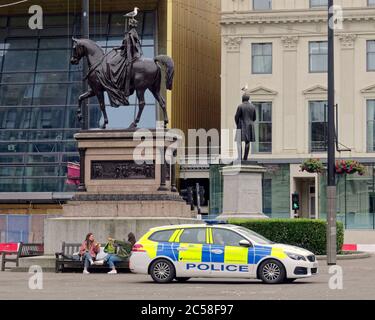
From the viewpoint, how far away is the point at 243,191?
40.6 meters

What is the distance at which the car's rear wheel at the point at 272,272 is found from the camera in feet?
87.4

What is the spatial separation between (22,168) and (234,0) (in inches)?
671

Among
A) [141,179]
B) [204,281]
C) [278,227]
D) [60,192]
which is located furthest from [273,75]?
[204,281]

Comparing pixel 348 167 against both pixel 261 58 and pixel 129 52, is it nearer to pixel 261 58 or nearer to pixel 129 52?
pixel 129 52

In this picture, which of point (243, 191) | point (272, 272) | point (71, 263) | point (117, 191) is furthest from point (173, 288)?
point (243, 191)

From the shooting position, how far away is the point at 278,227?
3928cm

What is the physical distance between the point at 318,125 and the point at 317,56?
160 inches

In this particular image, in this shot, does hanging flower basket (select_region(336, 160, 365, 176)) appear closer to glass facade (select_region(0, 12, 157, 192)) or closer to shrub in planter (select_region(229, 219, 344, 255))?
shrub in planter (select_region(229, 219, 344, 255))

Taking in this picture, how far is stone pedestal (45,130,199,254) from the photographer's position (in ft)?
108

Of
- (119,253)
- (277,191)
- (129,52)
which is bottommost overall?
(119,253)

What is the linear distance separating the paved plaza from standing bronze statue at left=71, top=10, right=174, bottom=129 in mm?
6170

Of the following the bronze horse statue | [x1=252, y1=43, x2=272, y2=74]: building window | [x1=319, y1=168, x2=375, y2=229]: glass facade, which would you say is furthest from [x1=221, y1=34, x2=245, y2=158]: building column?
the bronze horse statue

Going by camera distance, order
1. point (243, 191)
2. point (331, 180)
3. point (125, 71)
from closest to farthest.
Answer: point (331, 180)
point (125, 71)
point (243, 191)

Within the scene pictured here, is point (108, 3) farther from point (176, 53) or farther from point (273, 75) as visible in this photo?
point (273, 75)
